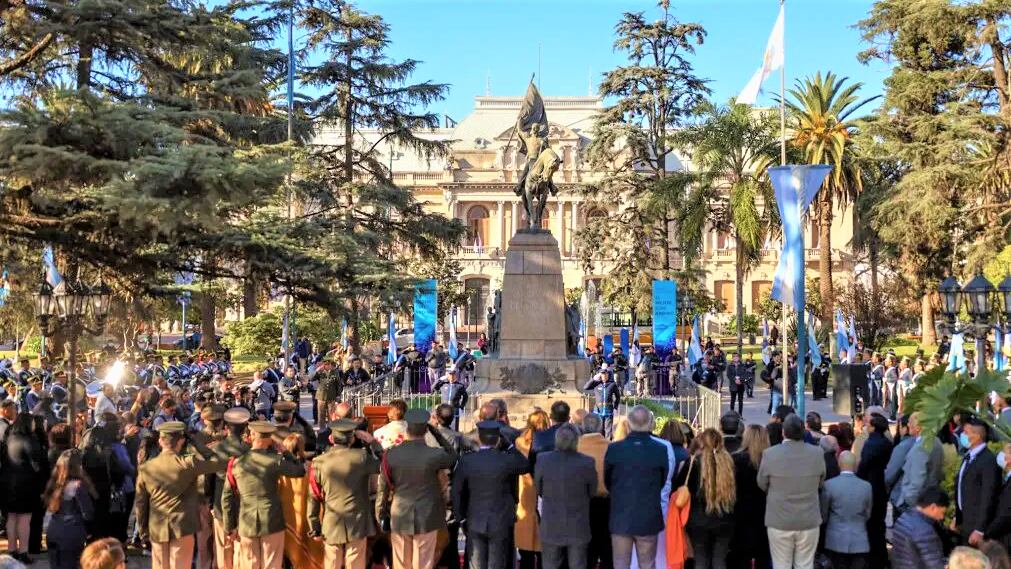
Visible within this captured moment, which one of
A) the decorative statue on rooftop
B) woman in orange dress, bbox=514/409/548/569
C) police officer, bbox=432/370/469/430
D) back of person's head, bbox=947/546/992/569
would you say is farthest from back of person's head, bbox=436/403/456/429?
police officer, bbox=432/370/469/430

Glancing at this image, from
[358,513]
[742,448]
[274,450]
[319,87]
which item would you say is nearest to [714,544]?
[742,448]

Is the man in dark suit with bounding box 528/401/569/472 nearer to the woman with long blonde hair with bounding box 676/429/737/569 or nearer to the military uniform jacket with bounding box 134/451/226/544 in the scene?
the woman with long blonde hair with bounding box 676/429/737/569

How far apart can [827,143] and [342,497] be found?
31579 mm

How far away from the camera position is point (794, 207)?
16.4m

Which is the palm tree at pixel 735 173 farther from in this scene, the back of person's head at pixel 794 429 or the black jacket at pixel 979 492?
the back of person's head at pixel 794 429

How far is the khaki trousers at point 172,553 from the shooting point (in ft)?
26.4

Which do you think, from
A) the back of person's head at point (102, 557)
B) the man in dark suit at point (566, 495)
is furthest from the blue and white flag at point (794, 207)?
the back of person's head at point (102, 557)

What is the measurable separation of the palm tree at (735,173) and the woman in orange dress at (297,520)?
1089 inches

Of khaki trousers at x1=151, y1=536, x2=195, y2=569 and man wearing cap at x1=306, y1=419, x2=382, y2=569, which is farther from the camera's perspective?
khaki trousers at x1=151, y1=536, x2=195, y2=569

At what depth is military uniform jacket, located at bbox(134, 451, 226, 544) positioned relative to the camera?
7.91 m

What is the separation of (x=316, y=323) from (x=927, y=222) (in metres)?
22.4

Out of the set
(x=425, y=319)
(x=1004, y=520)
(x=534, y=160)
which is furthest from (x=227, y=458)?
(x=425, y=319)

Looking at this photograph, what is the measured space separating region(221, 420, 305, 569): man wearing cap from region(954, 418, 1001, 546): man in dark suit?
499 cm

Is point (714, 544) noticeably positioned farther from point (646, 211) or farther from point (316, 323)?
point (316, 323)
